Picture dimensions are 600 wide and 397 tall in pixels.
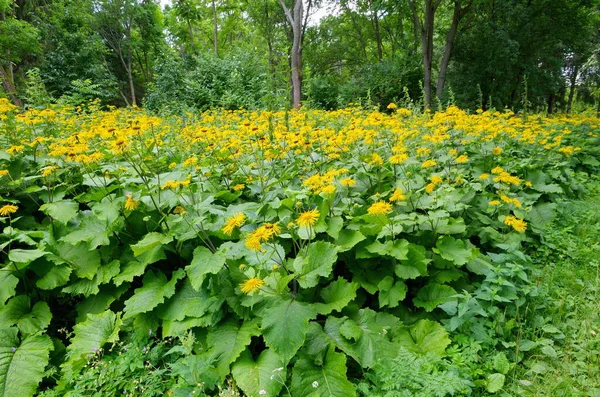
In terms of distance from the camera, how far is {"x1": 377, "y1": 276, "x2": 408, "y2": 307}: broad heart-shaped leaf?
212cm

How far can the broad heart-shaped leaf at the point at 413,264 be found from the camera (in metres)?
2.18

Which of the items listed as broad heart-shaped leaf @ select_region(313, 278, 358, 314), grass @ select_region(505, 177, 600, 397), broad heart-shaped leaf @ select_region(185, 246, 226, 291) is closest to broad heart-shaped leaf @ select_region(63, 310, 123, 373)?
broad heart-shaped leaf @ select_region(185, 246, 226, 291)

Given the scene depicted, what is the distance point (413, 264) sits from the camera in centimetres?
226

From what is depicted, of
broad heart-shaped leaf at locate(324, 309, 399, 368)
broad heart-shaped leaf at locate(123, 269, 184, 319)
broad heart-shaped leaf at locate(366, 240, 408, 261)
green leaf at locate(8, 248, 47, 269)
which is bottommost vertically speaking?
broad heart-shaped leaf at locate(324, 309, 399, 368)

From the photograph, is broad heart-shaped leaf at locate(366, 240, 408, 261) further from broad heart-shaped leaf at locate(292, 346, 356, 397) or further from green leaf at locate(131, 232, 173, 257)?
green leaf at locate(131, 232, 173, 257)

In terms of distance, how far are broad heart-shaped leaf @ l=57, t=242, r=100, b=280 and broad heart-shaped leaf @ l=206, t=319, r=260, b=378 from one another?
107 cm

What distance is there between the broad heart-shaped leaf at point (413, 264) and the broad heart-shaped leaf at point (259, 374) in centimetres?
93

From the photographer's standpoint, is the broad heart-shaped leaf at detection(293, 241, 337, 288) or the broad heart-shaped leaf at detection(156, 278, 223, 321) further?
the broad heart-shaped leaf at detection(156, 278, 223, 321)

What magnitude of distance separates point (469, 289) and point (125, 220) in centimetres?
255

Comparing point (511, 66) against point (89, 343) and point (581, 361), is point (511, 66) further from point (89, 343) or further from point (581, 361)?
point (89, 343)

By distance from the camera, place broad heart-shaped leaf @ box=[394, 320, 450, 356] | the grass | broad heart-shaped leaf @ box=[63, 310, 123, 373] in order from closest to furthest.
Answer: the grass, broad heart-shaped leaf @ box=[394, 320, 450, 356], broad heart-shaped leaf @ box=[63, 310, 123, 373]

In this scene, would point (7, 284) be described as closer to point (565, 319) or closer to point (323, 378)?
point (323, 378)

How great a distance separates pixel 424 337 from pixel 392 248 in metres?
0.55

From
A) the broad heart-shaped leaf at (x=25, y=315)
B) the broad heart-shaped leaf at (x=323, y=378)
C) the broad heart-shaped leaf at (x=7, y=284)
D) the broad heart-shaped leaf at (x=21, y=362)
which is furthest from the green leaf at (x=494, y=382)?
the broad heart-shaped leaf at (x=7, y=284)
